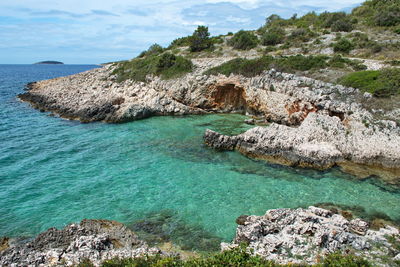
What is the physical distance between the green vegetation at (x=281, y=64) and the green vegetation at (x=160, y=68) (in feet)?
15.7

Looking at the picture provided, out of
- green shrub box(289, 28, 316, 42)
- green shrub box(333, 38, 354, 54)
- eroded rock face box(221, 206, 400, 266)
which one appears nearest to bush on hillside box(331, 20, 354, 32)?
green shrub box(289, 28, 316, 42)

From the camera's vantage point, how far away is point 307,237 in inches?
416

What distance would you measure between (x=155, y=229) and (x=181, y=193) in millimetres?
3646

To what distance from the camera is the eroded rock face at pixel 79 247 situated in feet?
31.0

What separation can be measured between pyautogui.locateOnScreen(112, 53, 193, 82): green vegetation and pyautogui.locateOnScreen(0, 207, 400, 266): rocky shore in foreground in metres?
28.5

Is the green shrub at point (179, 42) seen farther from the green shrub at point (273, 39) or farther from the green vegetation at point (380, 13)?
the green vegetation at point (380, 13)

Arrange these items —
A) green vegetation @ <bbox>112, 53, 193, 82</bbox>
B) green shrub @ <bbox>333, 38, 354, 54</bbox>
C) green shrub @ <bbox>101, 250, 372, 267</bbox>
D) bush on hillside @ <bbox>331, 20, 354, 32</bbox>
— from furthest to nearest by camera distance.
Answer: bush on hillside @ <bbox>331, 20, 354, 32</bbox>, green vegetation @ <bbox>112, 53, 193, 82</bbox>, green shrub @ <bbox>333, 38, 354, 54</bbox>, green shrub @ <bbox>101, 250, 372, 267</bbox>

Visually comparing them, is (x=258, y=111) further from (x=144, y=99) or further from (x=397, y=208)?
(x=397, y=208)

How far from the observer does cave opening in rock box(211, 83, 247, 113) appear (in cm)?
3362

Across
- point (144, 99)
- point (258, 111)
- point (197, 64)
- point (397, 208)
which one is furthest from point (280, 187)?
point (197, 64)

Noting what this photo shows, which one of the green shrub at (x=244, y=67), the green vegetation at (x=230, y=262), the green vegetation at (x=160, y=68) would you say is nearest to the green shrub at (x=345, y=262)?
the green vegetation at (x=230, y=262)

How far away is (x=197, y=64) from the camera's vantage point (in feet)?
125

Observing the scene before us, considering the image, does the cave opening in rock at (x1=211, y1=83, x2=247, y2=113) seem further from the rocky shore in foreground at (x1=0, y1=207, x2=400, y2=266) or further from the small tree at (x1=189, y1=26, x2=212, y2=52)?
the rocky shore in foreground at (x1=0, y1=207, x2=400, y2=266)

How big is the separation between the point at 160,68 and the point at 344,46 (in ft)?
80.7
